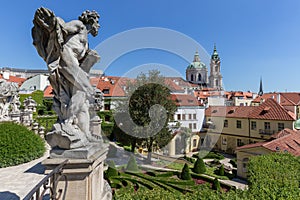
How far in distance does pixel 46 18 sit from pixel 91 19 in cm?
76

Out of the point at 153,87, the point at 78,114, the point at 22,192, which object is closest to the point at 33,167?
the point at 22,192

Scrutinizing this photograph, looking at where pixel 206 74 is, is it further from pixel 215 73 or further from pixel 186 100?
pixel 186 100

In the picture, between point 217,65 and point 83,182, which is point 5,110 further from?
point 217,65

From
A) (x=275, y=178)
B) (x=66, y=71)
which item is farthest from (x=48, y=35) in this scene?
(x=275, y=178)

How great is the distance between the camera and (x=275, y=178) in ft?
18.9

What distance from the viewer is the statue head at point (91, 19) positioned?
309cm

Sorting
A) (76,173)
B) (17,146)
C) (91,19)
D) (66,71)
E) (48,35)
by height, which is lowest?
(17,146)

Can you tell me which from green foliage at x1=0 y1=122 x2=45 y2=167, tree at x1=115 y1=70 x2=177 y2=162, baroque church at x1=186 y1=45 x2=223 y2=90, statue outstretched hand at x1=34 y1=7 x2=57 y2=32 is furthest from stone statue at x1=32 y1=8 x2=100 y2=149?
baroque church at x1=186 y1=45 x2=223 y2=90

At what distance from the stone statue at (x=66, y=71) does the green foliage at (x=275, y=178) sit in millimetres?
4363

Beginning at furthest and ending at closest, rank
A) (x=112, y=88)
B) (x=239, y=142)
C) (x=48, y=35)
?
1. (x=112, y=88)
2. (x=239, y=142)
3. (x=48, y=35)

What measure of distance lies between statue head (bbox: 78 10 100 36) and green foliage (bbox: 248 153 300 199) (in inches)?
196

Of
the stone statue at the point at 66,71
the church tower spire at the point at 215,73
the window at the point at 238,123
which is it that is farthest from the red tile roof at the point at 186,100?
the church tower spire at the point at 215,73

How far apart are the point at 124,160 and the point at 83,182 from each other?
15290 millimetres

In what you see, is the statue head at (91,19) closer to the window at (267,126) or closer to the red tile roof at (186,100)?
the window at (267,126)
